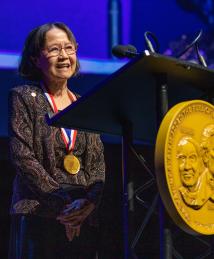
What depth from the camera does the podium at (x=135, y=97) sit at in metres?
2.13

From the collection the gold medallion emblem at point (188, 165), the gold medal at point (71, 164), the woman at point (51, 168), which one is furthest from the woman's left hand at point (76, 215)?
the gold medallion emblem at point (188, 165)

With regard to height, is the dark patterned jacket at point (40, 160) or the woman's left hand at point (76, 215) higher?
the dark patterned jacket at point (40, 160)

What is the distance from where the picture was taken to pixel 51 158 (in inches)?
102

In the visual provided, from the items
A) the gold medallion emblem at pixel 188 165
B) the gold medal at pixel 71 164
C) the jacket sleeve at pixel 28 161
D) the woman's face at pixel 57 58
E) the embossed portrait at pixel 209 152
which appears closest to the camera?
the gold medallion emblem at pixel 188 165

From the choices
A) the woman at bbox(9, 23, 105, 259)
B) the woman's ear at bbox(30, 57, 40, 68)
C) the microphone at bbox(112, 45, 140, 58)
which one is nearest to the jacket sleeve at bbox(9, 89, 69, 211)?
the woman at bbox(9, 23, 105, 259)

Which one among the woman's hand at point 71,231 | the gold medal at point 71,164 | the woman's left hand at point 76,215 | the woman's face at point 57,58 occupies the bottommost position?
the woman's hand at point 71,231

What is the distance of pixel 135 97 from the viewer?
2.29 metres

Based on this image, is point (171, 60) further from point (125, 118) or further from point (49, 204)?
point (49, 204)

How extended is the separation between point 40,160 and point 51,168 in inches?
2.1

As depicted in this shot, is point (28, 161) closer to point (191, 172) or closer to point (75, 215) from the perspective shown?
point (75, 215)

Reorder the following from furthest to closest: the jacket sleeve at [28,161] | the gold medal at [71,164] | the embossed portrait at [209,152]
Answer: the gold medal at [71,164]
the jacket sleeve at [28,161]
the embossed portrait at [209,152]

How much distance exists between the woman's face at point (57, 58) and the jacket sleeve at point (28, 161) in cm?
18

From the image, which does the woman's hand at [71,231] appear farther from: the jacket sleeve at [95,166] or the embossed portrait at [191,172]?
the embossed portrait at [191,172]

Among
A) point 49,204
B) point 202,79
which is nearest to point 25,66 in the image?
point 49,204
